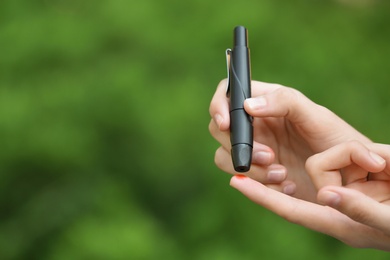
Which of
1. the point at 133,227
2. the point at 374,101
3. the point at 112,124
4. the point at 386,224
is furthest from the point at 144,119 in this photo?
the point at 386,224

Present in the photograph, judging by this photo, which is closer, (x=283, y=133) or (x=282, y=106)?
(x=282, y=106)

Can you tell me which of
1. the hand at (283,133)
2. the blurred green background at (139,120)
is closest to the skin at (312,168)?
the hand at (283,133)

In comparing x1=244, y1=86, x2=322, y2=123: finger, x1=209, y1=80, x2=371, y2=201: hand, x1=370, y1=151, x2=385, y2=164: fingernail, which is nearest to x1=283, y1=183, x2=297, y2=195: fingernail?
x1=209, y1=80, x2=371, y2=201: hand

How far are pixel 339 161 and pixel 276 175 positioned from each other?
0.67 feet

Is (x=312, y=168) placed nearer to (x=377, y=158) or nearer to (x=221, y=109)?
(x=377, y=158)

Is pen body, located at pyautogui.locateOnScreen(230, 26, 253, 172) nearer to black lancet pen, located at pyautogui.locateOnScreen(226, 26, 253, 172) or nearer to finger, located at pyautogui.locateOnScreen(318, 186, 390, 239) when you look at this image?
black lancet pen, located at pyautogui.locateOnScreen(226, 26, 253, 172)

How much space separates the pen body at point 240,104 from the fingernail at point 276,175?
0.15 m

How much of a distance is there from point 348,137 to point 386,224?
297mm

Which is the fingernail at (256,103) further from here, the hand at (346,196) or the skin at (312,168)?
the hand at (346,196)

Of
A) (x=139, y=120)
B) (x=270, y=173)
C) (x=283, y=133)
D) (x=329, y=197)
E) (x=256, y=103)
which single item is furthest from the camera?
(x=139, y=120)

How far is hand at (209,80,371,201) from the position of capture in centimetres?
99

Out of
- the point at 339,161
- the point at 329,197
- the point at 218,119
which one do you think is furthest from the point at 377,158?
the point at 218,119

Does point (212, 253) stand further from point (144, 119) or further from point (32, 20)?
point (32, 20)

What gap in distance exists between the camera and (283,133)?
116 centimetres
